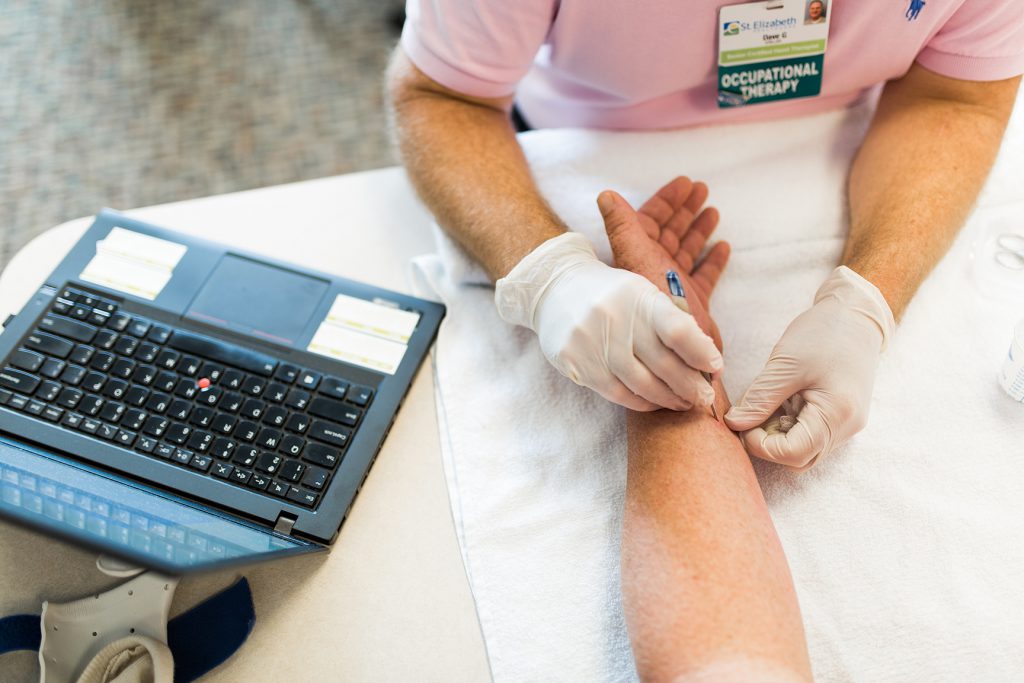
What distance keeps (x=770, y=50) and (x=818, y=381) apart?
0.51m

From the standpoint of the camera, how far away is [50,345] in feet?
3.32

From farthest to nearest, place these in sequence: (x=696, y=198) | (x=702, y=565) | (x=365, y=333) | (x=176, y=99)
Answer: (x=176, y=99) → (x=696, y=198) → (x=365, y=333) → (x=702, y=565)

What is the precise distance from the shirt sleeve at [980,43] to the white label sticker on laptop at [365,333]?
2.80 ft

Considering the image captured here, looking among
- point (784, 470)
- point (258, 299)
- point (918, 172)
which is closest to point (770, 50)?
point (918, 172)

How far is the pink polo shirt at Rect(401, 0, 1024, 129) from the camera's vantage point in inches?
42.1

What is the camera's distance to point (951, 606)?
2.95 feet

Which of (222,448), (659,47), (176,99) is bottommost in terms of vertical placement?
(176,99)

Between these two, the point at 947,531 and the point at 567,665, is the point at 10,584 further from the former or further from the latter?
the point at 947,531

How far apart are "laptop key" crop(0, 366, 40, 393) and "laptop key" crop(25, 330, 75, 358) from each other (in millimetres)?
36

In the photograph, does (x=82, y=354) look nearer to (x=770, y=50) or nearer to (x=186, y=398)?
(x=186, y=398)

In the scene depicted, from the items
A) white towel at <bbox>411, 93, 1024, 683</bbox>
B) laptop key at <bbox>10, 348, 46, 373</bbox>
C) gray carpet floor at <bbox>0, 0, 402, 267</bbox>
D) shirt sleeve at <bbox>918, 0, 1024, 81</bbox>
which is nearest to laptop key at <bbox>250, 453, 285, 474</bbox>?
white towel at <bbox>411, 93, 1024, 683</bbox>

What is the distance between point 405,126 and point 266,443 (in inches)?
20.3

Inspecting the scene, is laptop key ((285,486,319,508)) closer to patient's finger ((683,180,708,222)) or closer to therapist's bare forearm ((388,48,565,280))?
therapist's bare forearm ((388,48,565,280))

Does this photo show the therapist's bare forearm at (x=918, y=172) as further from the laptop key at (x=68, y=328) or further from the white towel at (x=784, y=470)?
the laptop key at (x=68, y=328)
